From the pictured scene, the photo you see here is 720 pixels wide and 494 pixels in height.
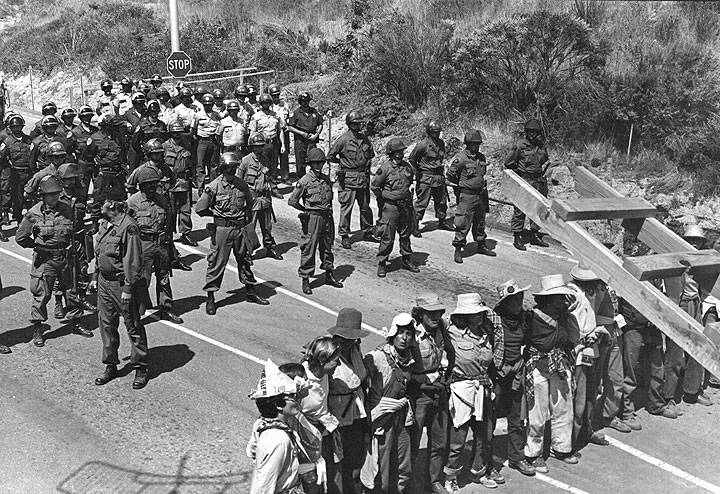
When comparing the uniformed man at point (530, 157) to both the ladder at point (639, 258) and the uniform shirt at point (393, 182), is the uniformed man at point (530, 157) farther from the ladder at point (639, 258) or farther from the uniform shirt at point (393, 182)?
the ladder at point (639, 258)

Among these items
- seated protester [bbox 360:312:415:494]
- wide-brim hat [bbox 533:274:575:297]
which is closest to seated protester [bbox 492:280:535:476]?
wide-brim hat [bbox 533:274:575:297]

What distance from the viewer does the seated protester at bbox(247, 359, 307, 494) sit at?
5.48 metres

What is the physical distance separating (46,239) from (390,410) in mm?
5404

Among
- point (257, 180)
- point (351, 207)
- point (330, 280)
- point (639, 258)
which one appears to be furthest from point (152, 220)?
point (639, 258)

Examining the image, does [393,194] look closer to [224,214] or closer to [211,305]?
[224,214]

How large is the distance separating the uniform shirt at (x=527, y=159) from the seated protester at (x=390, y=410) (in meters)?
7.50

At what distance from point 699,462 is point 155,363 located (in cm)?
603

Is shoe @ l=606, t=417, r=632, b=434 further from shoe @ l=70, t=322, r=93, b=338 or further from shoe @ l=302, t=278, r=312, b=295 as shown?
shoe @ l=70, t=322, r=93, b=338

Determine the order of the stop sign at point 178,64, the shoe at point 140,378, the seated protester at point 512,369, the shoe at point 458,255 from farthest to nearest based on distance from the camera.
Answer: the stop sign at point 178,64 → the shoe at point 458,255 → the shoe at point 140,378 → the seated protester at point 512,369

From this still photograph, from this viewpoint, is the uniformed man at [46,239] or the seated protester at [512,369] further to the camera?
the uniformed man at [46,239]

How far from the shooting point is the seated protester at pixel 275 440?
→ 18.0 feet

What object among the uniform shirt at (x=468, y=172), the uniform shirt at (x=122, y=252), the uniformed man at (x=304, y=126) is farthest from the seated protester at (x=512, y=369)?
the uniformed man at (x=304, y=126)

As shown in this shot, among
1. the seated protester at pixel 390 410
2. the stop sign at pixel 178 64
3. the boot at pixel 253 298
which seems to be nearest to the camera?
the seated protester at pixel 390 410

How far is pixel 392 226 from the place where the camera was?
12.7 meters
